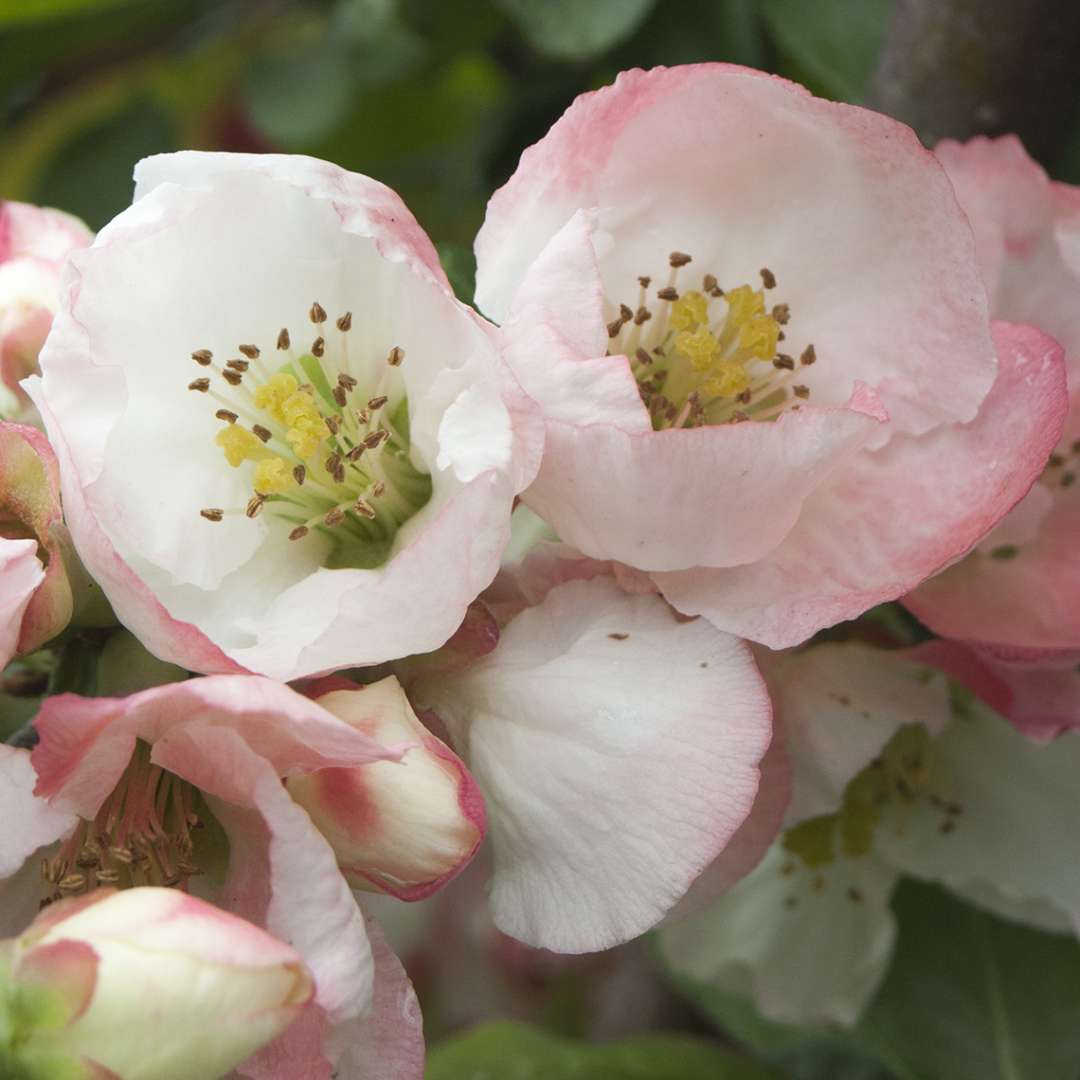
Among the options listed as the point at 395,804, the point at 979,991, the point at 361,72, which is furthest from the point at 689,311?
the point at 361,72

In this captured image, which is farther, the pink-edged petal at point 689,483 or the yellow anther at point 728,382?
the yellow anther at point 728,382

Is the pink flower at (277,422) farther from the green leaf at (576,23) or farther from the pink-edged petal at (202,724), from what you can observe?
the green leaf at (576,23)

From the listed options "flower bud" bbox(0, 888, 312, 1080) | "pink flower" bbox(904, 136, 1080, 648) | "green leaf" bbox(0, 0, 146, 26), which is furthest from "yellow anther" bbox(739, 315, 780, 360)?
"green leaf" bbox(0, 0, 146, 26)

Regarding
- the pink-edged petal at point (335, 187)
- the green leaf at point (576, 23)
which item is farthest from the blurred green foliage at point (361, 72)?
the pink-edged petal at point (335, 187)

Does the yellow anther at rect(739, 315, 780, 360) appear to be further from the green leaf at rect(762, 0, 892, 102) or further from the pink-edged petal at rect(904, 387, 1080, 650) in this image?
the green leaf at rect(762, 0, 892, 102)

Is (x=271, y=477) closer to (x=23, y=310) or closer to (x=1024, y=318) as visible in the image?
(x=23, y=310)
